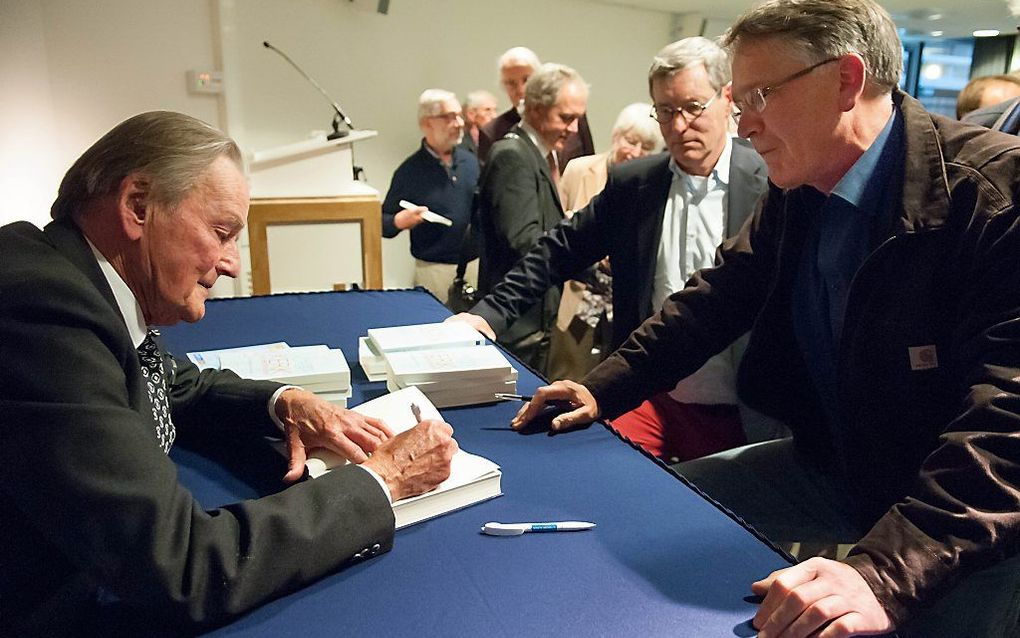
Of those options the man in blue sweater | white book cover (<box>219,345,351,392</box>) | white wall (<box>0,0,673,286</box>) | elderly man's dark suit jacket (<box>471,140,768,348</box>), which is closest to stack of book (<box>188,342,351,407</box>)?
white book cover (<box>219,345,351,392</box>)

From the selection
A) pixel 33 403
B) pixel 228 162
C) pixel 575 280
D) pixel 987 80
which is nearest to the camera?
pixel 33 403

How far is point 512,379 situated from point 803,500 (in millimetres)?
704

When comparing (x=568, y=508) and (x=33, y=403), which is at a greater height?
(x=33, y=403)

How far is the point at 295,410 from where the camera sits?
4.69ft

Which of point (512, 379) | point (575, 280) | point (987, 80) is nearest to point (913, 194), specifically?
point (512, 379)

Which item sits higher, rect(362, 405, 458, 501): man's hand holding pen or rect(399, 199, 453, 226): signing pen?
rect(362, 405, 458, 501): man's hand holding pen

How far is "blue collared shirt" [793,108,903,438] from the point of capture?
4.68 ft

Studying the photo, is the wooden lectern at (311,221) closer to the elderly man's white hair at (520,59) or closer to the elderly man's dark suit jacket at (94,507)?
the elderly man's white hair at (520,59)

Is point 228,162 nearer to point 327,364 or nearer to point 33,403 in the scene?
point 33,403

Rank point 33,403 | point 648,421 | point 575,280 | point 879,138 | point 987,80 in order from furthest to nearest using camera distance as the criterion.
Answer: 1. point 987,80
2. point 575,280
3. point 648,421
4. point 879,138
5. point 33,403

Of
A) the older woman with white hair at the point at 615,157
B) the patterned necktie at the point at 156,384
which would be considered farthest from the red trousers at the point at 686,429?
the older woman with white hair at the point at 615,157

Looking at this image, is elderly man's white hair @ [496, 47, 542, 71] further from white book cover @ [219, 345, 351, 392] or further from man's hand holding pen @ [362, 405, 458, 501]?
man's hand holding pen @ [362, 405, 458, 501]

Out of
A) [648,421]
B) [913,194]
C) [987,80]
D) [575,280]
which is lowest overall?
[648,421]

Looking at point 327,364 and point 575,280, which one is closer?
point 327,364
